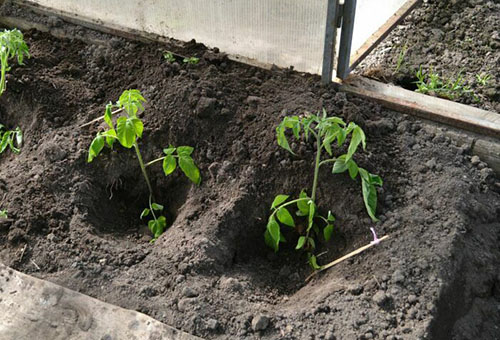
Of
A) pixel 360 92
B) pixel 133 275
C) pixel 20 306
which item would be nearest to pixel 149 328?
pixel 133 275

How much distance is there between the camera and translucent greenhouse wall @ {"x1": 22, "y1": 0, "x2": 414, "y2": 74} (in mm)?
2676

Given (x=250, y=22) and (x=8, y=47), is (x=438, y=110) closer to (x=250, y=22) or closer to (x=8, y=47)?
(x=250, y=22)

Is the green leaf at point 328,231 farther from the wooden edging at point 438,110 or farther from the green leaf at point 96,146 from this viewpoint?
the green leaf at point 96,146

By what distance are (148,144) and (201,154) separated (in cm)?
24

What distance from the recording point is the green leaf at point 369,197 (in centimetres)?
222

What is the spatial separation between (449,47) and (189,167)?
1.55 meters

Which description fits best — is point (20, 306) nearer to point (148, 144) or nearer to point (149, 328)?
point (149, 328)

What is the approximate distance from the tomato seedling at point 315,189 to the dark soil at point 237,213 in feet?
0.17

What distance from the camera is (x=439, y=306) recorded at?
199 cm

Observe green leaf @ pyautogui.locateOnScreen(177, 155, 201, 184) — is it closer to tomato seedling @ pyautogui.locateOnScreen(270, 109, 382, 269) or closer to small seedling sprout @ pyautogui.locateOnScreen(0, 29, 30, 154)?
tomato seedling @ pyautogui.locateOnScreen(270, 109, 382, 269)

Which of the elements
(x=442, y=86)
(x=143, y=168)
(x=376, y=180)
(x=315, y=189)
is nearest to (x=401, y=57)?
(x=442, y=86)

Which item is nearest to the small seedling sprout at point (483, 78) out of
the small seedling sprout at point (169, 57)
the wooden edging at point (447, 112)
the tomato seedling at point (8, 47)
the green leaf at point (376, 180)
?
the wooden edging at point (447, 112)

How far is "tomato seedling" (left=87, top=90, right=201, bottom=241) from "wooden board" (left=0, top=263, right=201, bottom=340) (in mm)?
432

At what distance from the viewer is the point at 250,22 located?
280 cm
